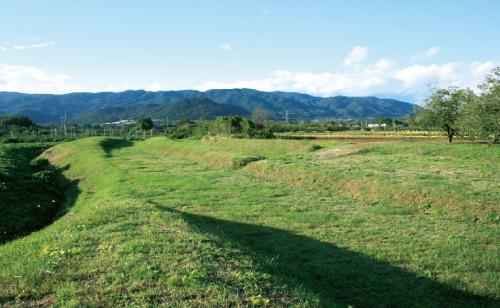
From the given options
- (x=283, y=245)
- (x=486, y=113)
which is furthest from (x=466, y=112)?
(x=283, y=245)

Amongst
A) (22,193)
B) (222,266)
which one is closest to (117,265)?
(222,266)

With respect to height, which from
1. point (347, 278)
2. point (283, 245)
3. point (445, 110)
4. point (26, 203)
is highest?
point (445, 110)

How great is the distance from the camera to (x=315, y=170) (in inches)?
1224

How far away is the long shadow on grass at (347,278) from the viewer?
1181cm

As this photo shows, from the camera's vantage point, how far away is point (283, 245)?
641 inches

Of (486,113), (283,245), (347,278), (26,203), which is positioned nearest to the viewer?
(347,278)

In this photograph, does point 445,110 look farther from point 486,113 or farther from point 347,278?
point 347,278

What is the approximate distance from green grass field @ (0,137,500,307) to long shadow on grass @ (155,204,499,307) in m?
0.05

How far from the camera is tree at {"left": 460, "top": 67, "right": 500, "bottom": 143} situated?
136ft

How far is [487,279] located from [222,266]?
806 cm

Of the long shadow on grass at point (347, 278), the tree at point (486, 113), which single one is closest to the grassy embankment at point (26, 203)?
the long shadow on grass at point (347, 278)

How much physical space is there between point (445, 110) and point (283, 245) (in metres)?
44.9

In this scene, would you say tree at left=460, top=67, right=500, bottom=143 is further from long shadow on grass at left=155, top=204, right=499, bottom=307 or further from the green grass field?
long shadow on grass at left=155, top=204, right=499, bottom=307

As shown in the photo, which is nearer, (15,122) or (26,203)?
(26,203)
